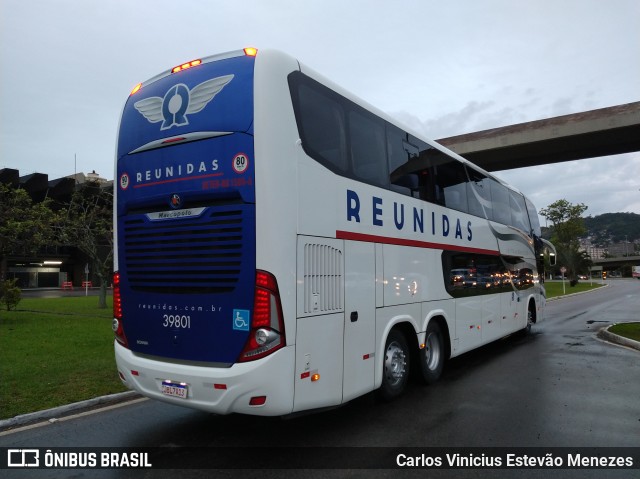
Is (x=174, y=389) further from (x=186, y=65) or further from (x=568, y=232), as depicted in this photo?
(x=568, y=232)

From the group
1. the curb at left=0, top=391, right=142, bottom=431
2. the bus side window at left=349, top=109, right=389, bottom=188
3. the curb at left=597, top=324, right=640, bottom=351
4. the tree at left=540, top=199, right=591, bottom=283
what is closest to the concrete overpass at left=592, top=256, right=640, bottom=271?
the tree at left=540, top=199, right=591, bottom=283

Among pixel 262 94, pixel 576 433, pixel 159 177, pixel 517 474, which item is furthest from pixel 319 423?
pixel 262 94

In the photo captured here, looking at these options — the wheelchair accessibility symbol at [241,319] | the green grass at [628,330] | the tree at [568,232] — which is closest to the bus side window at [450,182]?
the wheelchair accessibility symbol at [241,319]

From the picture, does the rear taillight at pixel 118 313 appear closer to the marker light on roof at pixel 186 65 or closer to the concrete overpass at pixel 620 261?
the marker light on roof at pixel 186 65

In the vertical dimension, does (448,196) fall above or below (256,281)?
above

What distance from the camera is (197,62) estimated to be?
5109mm

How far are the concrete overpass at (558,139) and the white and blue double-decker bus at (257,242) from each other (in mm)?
14583

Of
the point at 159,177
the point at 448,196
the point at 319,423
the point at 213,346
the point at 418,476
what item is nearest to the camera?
the point at 418,476

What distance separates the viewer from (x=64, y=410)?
19.7 feet

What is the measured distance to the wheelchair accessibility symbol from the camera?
14.1 ft

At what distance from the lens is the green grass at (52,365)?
21.4ft

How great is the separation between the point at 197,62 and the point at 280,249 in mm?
2480

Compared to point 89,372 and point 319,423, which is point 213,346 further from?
point 89,372

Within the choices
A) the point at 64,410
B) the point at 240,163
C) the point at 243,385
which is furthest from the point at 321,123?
the point at 64,410
